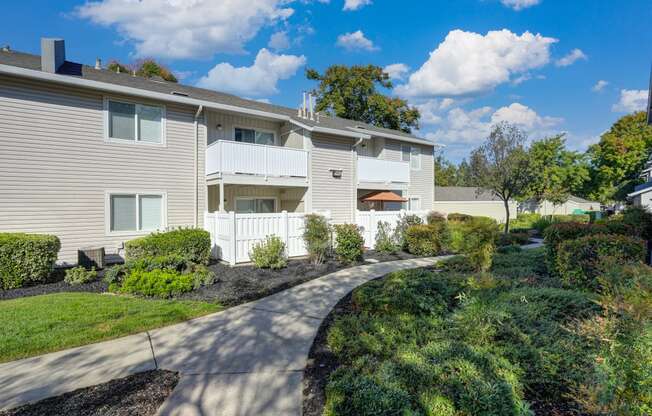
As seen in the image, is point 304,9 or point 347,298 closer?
point 347,298

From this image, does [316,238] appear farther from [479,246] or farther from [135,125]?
[135,125]

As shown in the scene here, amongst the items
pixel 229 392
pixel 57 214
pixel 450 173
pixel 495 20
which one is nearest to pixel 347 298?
pixel 229 392

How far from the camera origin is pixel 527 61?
17203 millimetres

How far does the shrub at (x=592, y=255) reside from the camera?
19.3ft

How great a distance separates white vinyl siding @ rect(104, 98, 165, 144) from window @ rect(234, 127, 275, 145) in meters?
3.07

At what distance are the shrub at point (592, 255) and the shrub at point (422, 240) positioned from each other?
5.94 m

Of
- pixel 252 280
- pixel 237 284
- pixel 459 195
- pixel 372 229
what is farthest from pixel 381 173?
pixel 459 195

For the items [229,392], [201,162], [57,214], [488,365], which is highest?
[201,162]

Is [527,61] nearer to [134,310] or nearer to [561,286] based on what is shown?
[561,286]

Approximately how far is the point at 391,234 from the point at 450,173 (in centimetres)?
5321

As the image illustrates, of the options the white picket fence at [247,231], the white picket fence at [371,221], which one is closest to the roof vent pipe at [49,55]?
the white picket fence at [247,231]

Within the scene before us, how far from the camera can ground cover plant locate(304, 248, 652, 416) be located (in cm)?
231

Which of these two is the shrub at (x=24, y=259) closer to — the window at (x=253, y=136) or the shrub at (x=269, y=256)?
the shrub at (x=269, y=256)

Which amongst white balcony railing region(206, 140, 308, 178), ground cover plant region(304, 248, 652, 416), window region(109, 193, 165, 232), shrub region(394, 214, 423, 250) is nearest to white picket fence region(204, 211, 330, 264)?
window region(109, 193, 165, 232)
